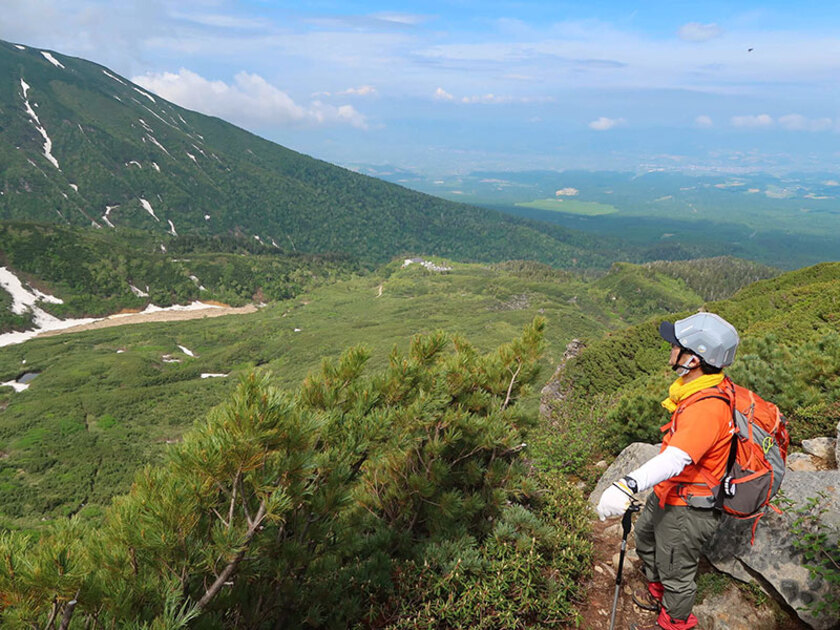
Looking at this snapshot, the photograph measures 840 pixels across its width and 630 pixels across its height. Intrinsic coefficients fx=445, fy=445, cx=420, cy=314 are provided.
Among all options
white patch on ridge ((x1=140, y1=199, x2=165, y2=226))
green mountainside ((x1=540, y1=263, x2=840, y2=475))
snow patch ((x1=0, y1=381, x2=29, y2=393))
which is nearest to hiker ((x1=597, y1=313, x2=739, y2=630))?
green mountainside ((x1=540, y1=263, x2=840, y2=475))

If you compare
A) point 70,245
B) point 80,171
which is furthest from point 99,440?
point 80,171

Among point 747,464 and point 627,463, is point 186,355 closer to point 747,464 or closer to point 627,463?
point 627,463

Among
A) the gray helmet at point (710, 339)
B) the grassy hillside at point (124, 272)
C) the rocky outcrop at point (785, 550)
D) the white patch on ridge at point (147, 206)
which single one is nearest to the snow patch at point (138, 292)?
the grassy hillside at point (124, 272)

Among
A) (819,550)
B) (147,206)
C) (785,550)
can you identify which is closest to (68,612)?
(819,550)

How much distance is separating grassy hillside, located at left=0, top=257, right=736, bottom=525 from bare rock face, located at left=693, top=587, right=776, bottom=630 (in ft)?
9.24

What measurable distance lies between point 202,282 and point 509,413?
13635 cm

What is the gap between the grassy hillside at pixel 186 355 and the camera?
4656cm

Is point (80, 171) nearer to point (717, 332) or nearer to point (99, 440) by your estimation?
point (99, 440)

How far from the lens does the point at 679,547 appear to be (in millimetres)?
3844

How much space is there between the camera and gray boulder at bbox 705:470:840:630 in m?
3.97

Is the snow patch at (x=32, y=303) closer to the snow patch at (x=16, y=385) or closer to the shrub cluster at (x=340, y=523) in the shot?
the snow patch at (x=16, y=385)

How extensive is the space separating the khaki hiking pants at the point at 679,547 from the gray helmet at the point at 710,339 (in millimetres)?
1372

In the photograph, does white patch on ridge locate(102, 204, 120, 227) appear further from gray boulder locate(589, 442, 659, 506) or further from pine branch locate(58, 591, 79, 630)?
pine branch locate(58, 591, 79, 630)

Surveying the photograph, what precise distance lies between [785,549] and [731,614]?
2.65ft
